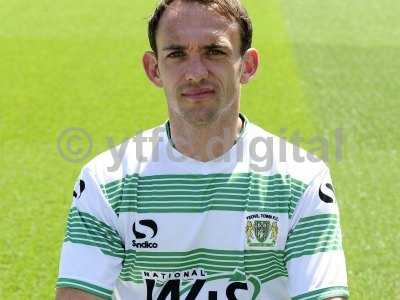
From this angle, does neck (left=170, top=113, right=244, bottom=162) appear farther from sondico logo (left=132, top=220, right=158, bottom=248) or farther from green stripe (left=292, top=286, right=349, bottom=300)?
green stripe (left=292, top=286, right=349, bottom=300)

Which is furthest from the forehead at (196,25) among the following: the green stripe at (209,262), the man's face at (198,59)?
the green stripe at (209,262)

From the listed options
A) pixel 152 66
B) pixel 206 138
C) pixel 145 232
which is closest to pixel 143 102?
pixel 152 66

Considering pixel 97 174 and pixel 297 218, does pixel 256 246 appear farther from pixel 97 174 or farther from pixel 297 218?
pixel 97 174

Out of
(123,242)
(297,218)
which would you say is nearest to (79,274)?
(123,242)

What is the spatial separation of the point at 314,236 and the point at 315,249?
4 centimetres

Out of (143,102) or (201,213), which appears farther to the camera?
(143,102)

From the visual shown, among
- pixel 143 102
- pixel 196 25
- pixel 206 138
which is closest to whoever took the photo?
pixel 196 25

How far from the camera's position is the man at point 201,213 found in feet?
7.30

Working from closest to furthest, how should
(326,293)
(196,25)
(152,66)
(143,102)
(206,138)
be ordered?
1. (326,293)
2. (196,25)
3. (206,138)
4. (152,66)
5. (143,102)

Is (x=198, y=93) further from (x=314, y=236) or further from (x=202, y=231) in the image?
(x=314, y=236)

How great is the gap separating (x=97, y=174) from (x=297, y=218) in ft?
2.23

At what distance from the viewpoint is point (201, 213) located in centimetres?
228

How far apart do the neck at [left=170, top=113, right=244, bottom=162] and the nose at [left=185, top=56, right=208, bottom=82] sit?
0.18 m

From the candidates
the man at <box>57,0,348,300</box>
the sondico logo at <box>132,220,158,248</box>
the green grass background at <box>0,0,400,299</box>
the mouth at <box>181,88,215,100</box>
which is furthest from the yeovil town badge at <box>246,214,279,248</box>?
the green grass background at <box>0,0,400,299</box>
